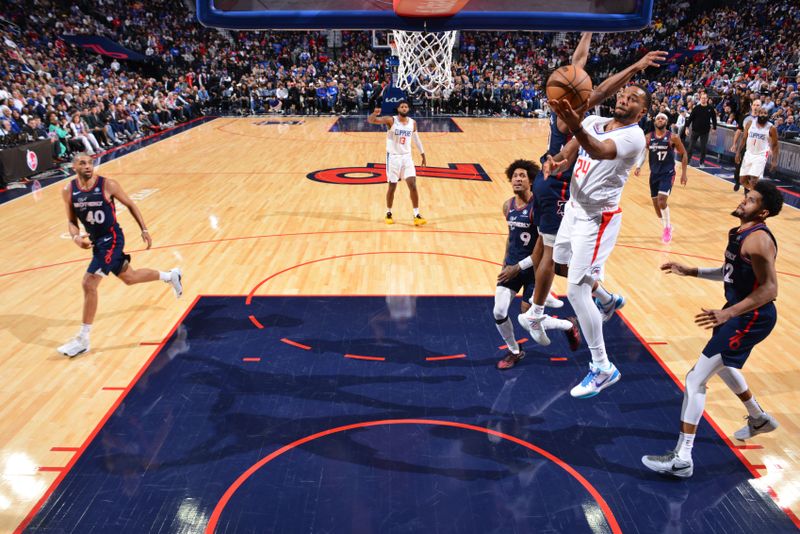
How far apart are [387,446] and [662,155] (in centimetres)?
651

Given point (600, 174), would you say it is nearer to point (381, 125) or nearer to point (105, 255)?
point (105, 255)

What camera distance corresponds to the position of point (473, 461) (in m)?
4.15

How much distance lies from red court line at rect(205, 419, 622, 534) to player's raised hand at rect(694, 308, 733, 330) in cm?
119

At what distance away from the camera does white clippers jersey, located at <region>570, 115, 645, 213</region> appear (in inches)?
153

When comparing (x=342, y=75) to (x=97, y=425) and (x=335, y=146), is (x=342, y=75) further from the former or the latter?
(x=97, y=425)

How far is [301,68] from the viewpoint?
26688 mm

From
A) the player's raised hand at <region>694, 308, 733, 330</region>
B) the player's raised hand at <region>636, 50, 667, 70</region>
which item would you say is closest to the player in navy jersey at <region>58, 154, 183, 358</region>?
the player's raised hand at <region>636, 50, 667, 70</region>

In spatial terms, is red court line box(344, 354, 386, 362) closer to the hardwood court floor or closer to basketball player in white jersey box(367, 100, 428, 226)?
the hardwood court floor

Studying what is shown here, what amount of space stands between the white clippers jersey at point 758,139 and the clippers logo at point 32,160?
12943mm

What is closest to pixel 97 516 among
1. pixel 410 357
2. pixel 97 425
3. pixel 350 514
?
pixel 97 425

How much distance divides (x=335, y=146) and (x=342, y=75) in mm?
10214

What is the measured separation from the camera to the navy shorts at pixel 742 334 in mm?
3730

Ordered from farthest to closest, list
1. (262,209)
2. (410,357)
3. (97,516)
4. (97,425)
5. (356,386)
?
1. (262,209)
2. (410,357)
3. (356,386)
4. (97,425)
5. (97,516)

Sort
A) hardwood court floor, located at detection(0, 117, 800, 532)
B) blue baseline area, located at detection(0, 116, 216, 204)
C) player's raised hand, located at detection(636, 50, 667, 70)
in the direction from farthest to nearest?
blue baseline area, located at detection(0, 116, 216, 204) → hardwood court floor, located at detection(0, 117, 800, 532) → player's raised hand, located at detection(636, 50, 667, 70)
